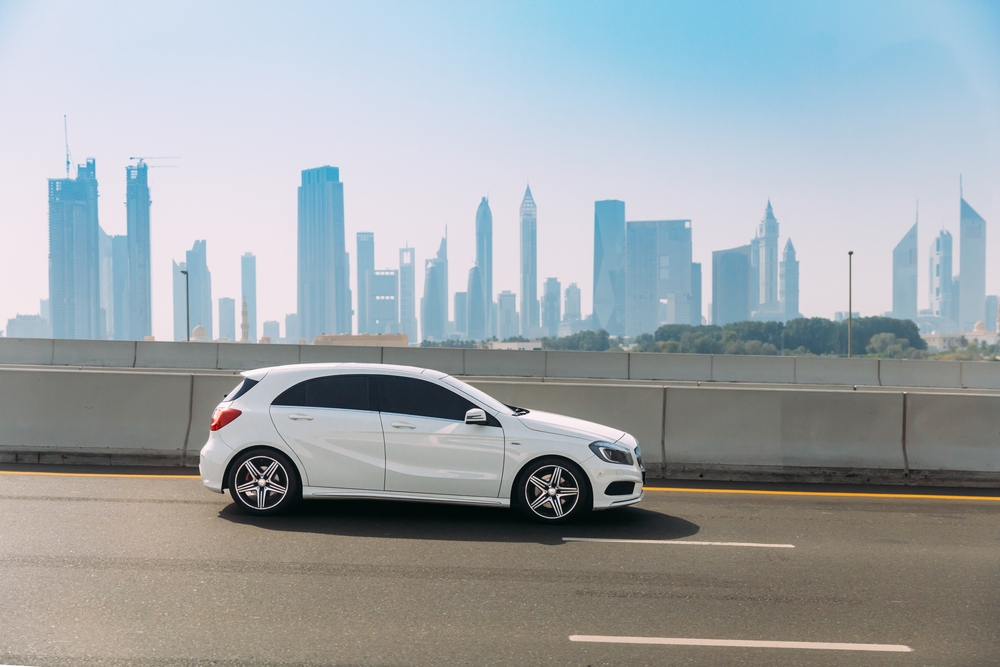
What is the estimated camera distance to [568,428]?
27.0 feet

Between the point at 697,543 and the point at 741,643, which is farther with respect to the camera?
the point at 697,543

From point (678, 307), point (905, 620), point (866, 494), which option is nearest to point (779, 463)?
point (866, 494)

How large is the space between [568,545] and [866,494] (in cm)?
509

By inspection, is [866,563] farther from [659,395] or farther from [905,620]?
[659,395]

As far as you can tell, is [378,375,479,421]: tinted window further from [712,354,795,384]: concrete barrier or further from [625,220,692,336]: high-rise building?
[625,220,692,336]: high-rise building

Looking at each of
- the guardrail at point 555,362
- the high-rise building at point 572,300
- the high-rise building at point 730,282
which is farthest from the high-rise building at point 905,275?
the guardrail at point 555,362

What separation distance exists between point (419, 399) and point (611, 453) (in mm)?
1971

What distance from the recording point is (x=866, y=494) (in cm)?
1049

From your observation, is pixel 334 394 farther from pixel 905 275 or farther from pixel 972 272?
pixel 972 272

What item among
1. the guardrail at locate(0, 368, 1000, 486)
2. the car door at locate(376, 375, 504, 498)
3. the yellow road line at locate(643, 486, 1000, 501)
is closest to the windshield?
the car door at locate(376, 375, 504, 498)

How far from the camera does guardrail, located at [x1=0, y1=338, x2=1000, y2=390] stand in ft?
106

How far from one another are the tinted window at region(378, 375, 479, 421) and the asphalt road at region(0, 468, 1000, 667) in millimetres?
1094

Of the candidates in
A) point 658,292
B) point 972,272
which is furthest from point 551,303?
point 972,272

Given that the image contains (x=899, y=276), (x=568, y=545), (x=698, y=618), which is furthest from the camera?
(x=899, y=276)
